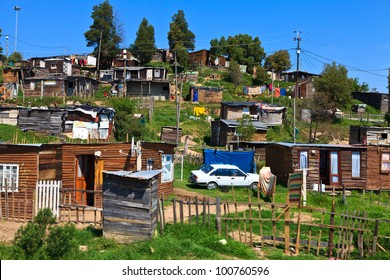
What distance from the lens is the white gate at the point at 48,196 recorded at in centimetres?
1487

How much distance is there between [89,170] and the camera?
18219mm

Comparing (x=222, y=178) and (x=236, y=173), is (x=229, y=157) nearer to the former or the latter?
(x=236, y=173)

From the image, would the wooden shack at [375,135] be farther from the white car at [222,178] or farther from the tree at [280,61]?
the tree at [280,61]

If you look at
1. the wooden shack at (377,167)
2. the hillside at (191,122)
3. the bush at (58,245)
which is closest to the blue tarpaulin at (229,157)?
the wooden shack at (377,167)

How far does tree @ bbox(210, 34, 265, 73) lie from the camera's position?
80.6 m

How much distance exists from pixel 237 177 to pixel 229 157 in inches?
191

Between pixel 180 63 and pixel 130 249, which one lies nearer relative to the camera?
pixel 130 249

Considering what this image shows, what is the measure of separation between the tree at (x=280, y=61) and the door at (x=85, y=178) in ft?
221

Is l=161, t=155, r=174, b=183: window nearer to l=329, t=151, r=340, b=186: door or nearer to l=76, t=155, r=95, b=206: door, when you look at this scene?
l=76, t=155, r=95, b=206: door

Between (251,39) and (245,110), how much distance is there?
38.0 meters

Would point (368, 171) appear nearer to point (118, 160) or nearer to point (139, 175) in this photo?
point (118, 160)

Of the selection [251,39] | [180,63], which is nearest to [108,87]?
[180,63]

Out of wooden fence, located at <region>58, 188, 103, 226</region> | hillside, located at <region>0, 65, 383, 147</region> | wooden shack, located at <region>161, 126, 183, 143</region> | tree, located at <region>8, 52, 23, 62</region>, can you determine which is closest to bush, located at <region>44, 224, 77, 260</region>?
wooden fence, located at <region>58, 188, 103, 226</region>

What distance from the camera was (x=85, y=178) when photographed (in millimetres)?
18031
